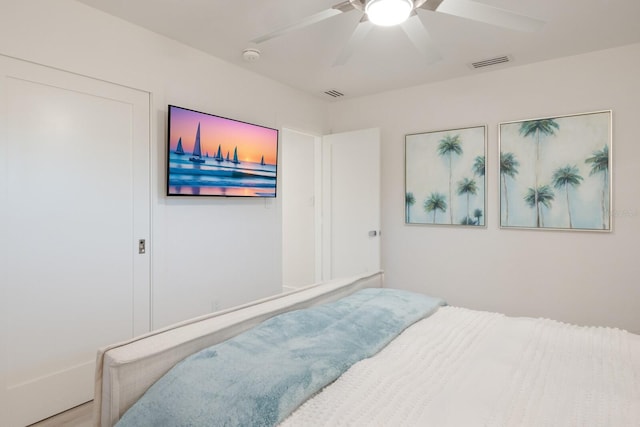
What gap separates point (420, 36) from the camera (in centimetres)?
188

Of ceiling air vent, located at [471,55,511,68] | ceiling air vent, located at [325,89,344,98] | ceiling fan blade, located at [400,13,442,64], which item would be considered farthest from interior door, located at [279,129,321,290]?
ceiling fan blade, located at [400,13,442,64]

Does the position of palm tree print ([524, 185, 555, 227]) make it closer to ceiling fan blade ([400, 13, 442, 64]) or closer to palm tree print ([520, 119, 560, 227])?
palm tree print ([520, 119, 560, 227])

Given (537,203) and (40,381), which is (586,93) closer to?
(537,203)

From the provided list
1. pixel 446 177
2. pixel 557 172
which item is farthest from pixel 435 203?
pixel 557 172

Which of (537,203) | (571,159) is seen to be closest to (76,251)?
(537,203)

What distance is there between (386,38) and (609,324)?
111 inches

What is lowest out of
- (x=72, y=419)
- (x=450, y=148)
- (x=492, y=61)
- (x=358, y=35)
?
(x=72, y=419)

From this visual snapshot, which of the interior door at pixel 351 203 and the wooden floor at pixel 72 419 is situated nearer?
the wooden floor at pixel 72 419

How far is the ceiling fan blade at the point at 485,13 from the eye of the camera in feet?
5.28

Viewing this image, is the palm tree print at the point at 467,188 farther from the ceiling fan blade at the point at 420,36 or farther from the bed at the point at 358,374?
the bed at the point at 358,374

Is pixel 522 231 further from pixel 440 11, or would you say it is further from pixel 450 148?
pixel 440 11

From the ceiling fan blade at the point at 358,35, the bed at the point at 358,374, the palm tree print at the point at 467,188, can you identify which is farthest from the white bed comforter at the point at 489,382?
the palm tree print at the point at 467,188

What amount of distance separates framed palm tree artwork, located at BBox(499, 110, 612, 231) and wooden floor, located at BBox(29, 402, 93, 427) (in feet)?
11.2

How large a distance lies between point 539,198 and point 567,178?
0.84 ft
